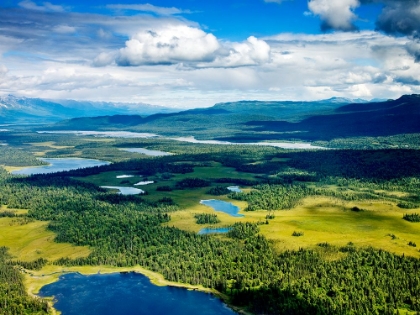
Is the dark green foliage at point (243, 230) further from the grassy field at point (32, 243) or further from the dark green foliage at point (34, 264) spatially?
the dark green foliage at point (34, 264)

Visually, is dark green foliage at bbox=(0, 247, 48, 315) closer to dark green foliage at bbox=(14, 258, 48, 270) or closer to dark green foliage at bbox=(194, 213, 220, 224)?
dark green foliage at bbox=(14, 258, 48, 270)

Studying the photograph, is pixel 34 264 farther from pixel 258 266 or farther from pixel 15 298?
pixel 258 266

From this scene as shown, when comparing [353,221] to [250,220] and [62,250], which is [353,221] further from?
[62,250]

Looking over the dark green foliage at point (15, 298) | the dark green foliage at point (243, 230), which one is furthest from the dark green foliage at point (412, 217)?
the dark green foliage at point (15, 298)

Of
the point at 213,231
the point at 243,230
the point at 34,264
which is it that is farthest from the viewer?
the point at 213,231

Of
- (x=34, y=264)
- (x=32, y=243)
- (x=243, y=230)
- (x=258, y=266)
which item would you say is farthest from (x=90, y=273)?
(x=243, y=230)

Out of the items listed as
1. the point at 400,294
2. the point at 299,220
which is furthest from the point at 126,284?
the point at 299,220

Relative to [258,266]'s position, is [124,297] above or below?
below
